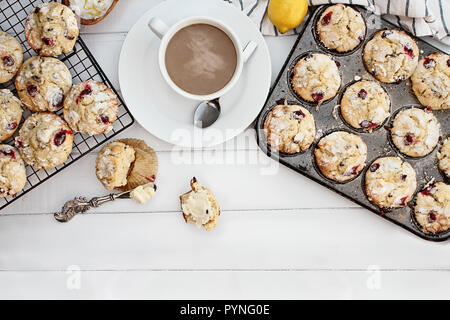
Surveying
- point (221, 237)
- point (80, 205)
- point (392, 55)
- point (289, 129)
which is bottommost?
point (221, 237)

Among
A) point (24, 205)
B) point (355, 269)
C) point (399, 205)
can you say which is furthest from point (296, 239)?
Answer: point (24, 205)

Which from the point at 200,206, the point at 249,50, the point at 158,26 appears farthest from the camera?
the point at 200,206

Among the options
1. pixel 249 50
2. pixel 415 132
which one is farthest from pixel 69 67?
pixel 415 132

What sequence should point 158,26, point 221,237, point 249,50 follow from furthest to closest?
point 221,237, point 249,50, point 158,26

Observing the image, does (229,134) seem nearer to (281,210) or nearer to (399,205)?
(281,210)

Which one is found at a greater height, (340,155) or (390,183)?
(340,155)

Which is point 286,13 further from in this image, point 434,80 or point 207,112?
point 434,80

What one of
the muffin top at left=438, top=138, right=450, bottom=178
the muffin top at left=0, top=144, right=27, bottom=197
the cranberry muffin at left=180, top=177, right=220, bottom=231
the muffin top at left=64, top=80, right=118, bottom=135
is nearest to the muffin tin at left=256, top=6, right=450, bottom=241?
the muffin top at left=438, top=138, right=450, bottom=178
